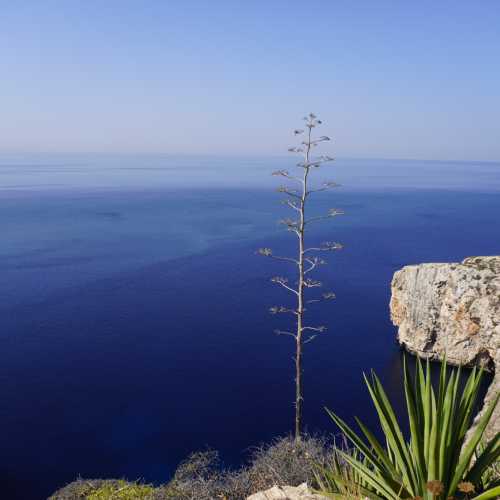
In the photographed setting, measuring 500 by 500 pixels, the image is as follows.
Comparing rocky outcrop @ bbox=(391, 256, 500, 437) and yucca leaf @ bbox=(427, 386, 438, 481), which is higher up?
yucca leaf @ bbox=(427, 386, 438, 481)

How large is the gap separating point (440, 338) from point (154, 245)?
56.7 meters

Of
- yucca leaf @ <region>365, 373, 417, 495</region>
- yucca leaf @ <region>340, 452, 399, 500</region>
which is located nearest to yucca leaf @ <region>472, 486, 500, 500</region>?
yucca leaf @ <region>365, 373, 417, 495</region>

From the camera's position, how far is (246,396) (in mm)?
34000

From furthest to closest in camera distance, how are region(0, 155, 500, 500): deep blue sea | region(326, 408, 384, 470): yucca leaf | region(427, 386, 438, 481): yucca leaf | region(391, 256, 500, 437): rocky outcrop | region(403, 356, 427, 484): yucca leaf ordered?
1. region(391, 256, 500, 437): rocky outcrop
2. region(0, 155, 500, 500): deep blue sea
3. region(326, 408, 384, 470): yucca leaf
4. region(403, 356, 427, 484): yucca leaf
5. region(427, 386, 438, 481): yucca leaf

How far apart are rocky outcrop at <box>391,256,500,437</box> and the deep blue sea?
3.92 meters

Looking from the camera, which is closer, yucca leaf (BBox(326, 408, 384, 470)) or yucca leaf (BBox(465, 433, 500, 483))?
yucca leaf (BBox(465, 433, 500, 483))

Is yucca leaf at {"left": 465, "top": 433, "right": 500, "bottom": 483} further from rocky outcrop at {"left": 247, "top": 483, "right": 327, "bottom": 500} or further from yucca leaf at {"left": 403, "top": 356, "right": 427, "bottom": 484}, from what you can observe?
rocky outcrop at {"left": 247, "top": 483, "right": 327, "bottom": 500}

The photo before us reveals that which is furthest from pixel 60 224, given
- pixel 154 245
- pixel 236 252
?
pixel 236 252

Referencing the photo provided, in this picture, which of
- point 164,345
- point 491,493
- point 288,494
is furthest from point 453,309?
point 491,493

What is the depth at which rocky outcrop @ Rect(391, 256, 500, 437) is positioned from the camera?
3778 cm

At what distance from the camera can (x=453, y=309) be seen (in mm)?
39531

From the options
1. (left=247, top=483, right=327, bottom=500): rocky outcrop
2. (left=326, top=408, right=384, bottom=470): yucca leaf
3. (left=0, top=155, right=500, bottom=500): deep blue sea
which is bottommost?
(left=0, top=155, right=500, bottom=500): deep blue sea

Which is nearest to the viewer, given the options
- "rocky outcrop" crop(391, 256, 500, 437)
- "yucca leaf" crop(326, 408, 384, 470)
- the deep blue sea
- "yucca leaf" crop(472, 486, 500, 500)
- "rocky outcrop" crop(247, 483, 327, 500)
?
"yucca leaf" crop(472, 486, 500, 500)

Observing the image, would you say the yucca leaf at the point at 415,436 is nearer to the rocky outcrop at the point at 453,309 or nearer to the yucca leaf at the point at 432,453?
the yucca leaf at the point at 432,453
